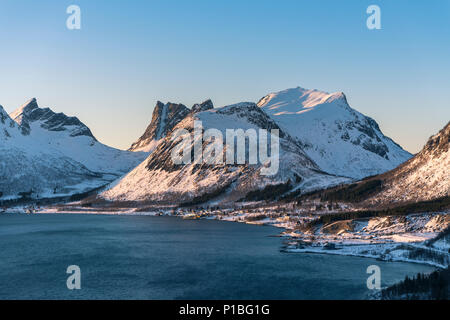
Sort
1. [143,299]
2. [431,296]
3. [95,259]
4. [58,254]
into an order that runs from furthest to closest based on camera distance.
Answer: [58,254]
[95,259]
[143,299]
[431,296]

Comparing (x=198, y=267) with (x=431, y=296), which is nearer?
(x=431, y=296)

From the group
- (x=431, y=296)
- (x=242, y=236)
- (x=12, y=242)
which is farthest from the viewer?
(x=242, y=236)

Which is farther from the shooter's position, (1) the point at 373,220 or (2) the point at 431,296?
(1) the point at 373,220

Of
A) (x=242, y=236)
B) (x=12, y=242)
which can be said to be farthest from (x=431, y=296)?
(x=12, y=242)
